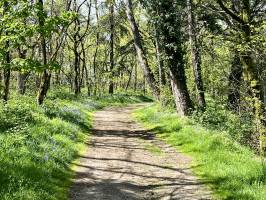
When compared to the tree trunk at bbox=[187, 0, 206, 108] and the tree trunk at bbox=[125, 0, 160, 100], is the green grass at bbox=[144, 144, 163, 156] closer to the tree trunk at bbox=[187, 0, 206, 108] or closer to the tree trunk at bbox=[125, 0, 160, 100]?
the tree trunk at bbox=[187, 0, 206, 108]

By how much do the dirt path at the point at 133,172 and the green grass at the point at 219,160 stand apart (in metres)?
0.42

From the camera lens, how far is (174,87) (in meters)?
21.3

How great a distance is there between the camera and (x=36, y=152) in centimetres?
1218

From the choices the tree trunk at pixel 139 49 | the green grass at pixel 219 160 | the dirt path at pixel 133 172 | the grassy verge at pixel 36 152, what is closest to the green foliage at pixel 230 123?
the green grass at pixel 219 160

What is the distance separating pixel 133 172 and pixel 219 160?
8.58 ft

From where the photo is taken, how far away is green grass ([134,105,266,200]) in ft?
32.0

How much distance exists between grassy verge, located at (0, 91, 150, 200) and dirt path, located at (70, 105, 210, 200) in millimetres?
514

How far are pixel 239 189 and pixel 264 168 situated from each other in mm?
1388

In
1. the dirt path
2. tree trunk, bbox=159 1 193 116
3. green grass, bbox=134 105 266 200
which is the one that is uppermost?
tree trunk, bbox=159 1 193 116

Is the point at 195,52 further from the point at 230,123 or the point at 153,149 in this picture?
the point at 153,149

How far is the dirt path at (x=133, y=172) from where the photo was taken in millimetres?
10242

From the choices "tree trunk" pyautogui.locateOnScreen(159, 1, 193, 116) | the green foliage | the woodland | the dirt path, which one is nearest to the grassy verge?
the woodland

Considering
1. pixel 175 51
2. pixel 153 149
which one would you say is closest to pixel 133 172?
pixel 153 149

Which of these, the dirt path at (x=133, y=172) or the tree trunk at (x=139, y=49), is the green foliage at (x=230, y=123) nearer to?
the dirt path at (x=133, y=172)
